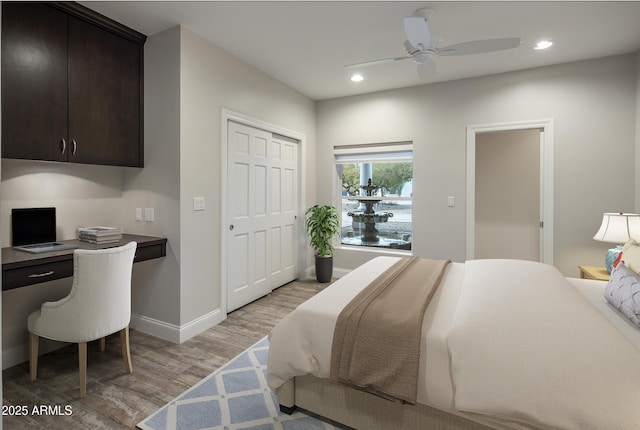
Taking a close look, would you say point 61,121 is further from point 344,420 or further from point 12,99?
point 344,420

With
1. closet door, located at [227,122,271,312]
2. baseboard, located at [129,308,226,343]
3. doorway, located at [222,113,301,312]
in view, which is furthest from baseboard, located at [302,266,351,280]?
baseboard, located at [129,308,226,343]

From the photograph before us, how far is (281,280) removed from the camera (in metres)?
4.43

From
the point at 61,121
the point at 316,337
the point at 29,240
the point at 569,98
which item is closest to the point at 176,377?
the point at 316,337

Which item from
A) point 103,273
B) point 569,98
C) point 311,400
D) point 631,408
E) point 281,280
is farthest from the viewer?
point 281,280

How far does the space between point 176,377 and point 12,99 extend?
220 centimetres

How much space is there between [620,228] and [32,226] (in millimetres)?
4759

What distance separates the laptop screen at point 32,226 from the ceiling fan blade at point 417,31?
3018 mm

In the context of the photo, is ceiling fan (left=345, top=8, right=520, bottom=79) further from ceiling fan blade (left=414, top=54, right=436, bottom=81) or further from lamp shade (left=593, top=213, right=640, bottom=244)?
lamp shade (left=593, top=213, right=640, bottom=244)

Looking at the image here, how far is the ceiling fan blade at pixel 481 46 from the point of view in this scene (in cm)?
234

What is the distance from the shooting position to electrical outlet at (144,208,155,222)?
298 cm

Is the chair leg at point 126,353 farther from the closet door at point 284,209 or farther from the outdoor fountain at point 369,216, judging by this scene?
the outdoor fountain at point 369,216

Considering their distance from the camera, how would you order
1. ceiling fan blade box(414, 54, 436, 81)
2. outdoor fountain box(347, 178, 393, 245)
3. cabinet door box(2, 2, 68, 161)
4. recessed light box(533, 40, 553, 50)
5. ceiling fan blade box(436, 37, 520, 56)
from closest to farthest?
cabinet door box(2, 2, 68, 161) → ceiling fan blade box(436, 37, 520, 56) → ceiling fan blade box(414, 54, 436, 81) → recessed light box(533, 40, 553, 50) → outdoor fountain box(347, 178, 393, 245)

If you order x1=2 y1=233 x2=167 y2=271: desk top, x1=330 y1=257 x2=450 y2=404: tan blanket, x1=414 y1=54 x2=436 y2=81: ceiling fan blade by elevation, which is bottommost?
x1=330 y1=257 x2=450 y2=404: tan blanket

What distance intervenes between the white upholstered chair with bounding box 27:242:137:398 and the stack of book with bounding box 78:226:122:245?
0.59 metres
